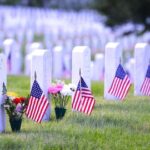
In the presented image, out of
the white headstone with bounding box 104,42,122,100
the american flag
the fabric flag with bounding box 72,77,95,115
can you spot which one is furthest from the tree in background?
the fabric flag with bounding box 72,77,95,115

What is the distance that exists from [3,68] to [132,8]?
3240cm

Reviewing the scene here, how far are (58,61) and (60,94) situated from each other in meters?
9.65

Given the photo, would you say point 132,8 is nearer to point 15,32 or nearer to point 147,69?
point 15,32

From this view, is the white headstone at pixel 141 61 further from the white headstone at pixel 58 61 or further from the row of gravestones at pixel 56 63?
the white headstone at pixel 58 61

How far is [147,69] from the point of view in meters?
13.8

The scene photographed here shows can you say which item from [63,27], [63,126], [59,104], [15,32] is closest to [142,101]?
[59,104]

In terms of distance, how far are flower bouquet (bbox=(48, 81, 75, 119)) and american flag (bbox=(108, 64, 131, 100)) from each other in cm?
146

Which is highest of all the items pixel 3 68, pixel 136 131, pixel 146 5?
pixel 146 5

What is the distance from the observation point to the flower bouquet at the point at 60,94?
11.2m

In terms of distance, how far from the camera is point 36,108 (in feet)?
33.5

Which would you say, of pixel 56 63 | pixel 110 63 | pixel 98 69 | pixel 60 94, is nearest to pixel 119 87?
pixel 110 63

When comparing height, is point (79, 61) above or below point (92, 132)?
above

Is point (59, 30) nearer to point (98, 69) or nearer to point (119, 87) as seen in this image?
point (98, 69)

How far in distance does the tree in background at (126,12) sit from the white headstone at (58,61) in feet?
65.9
